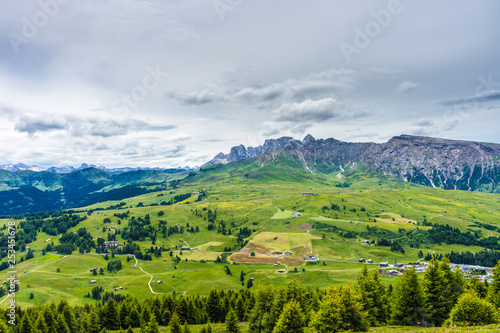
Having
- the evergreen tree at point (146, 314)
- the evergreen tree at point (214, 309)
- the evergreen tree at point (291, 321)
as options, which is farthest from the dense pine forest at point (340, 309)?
Result: the evergreen tree at point (214, 309)

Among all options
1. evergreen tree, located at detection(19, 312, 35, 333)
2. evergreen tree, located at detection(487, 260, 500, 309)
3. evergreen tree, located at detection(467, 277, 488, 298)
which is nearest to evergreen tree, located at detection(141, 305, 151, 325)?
evergreen tree, located at detection(19, 312, 35, 333)

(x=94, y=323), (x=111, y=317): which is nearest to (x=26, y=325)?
(x=94, y=323)

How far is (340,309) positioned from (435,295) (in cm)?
3160

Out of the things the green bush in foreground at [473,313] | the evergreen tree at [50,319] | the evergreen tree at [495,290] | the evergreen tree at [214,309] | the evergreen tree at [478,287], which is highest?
the green bush in foreground at [473,313]

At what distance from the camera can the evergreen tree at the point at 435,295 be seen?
54.5m

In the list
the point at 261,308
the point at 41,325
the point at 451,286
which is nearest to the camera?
the point at 451,286

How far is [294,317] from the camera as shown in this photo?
4322cm

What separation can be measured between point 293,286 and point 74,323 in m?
84.3

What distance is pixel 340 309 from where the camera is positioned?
40531 mm

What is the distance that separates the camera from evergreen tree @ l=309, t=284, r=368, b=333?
40.5 metres

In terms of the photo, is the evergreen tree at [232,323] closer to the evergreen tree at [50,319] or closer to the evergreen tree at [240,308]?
the evergreen tree at [240,308]

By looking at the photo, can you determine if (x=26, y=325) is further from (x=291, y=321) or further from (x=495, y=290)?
(x=495, y=290)

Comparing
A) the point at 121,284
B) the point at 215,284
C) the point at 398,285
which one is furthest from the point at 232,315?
the point at 121,284

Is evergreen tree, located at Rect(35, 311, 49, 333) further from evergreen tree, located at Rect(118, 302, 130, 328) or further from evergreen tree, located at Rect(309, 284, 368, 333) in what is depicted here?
evergreen tree, located at Rect(309, 284, 368, 333)
